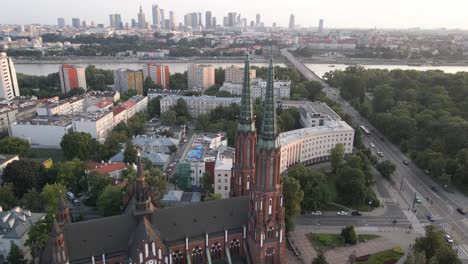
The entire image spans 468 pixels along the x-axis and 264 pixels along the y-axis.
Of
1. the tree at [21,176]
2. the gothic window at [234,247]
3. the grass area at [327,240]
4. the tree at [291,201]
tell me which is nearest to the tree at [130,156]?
the tree at [21,176]

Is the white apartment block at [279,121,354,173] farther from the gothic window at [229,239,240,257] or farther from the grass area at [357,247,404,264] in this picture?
the gothic window at [229,239,240,257]

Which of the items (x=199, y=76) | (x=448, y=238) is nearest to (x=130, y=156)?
(x=448, y=238)

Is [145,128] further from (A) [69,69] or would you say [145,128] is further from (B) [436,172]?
(B) [436,172]

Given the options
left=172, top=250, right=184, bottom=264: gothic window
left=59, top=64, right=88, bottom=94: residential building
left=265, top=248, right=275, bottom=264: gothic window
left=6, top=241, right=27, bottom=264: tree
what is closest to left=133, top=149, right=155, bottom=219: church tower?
left=172, top=250, right=184, bottom=264: gothic window

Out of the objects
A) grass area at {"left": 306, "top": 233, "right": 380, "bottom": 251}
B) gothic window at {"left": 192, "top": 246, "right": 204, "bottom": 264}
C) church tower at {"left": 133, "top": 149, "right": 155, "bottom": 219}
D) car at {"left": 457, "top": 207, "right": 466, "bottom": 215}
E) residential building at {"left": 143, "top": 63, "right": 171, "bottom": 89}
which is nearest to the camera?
church tower at {"left": 133, "top": 149, "right": 155, "bottom": 219}

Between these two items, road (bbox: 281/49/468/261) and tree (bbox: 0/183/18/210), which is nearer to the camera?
road (bbox: 281/49/468/261)

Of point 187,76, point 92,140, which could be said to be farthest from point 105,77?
point 92,140
